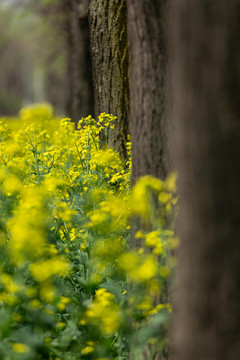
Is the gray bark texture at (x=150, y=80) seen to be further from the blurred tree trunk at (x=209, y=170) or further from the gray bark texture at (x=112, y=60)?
the gray bark texture at (x=112, y=60)

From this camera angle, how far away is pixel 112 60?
20.6ft

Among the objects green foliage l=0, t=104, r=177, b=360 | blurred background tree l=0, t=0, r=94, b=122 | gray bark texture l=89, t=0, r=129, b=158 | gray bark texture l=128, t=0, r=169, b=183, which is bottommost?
green foliage l=0, t=104, r=177, b=360

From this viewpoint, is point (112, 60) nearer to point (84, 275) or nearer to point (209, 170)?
point (84, 275)

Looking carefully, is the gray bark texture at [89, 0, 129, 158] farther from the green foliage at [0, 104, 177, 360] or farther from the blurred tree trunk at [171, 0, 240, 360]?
the blurred tree trunk at [171, 0, 240, 360]

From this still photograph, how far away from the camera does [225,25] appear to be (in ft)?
8.01

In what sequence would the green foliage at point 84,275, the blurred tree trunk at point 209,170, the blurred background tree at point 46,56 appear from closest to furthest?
1. the blurred tree trunk at point 209,170
2. the green foliage at point 84,275
3. the blurred background tree at point 46,56

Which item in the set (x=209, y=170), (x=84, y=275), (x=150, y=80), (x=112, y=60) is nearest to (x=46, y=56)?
(x=112, y=60)

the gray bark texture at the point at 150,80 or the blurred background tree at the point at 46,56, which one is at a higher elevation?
the blurred background tree at the point at 46,56

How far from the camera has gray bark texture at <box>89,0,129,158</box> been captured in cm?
616

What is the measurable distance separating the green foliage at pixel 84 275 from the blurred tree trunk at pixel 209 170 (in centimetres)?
45

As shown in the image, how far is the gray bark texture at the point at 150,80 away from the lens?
11.4 feet

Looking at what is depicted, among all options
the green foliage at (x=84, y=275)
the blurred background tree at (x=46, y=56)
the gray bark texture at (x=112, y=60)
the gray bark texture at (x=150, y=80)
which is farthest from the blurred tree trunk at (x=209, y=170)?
the blurred background tree at (x=46, y=56)

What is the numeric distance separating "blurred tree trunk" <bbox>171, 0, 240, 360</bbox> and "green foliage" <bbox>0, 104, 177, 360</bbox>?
1.47 ft

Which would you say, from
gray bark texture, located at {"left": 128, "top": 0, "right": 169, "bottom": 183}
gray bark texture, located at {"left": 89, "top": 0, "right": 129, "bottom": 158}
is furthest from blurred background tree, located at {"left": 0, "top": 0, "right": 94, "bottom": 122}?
gray bark texture, located at {"left": 128, "top": 0, "right": 169, "bottom": 183}
